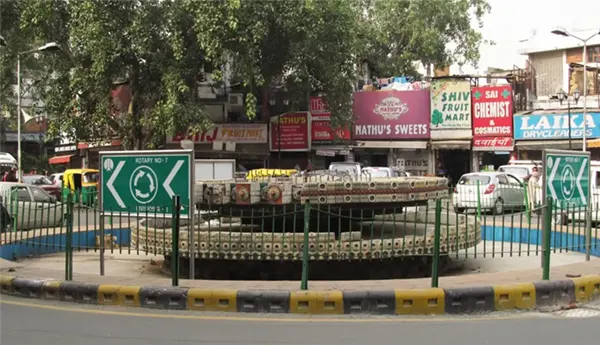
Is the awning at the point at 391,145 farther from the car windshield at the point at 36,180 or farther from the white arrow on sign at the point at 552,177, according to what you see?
the white arrow on sign at the point at 552,177

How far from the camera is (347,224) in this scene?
9.23 meters

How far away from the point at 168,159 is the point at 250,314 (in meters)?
2.23

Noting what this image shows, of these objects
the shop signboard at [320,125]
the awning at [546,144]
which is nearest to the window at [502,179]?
the awning at [546,144]

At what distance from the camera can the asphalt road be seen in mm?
5250

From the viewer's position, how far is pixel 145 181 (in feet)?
24.4

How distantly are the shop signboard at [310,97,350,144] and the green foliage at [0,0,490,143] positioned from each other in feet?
4.20

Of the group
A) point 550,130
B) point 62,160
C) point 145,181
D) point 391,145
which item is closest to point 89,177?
point 62,160

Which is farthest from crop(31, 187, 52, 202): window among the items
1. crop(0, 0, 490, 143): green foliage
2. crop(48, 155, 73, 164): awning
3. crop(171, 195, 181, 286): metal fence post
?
crop(48, 155, 73, 164): awning

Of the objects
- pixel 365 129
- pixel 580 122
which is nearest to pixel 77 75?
pixel 365 129

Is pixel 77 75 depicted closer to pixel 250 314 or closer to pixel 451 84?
pixel 451 84

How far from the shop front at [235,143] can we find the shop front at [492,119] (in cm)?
1055

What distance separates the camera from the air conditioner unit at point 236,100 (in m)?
30.3

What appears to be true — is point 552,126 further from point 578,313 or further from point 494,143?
point 578,313

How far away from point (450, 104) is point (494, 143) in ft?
9.45
